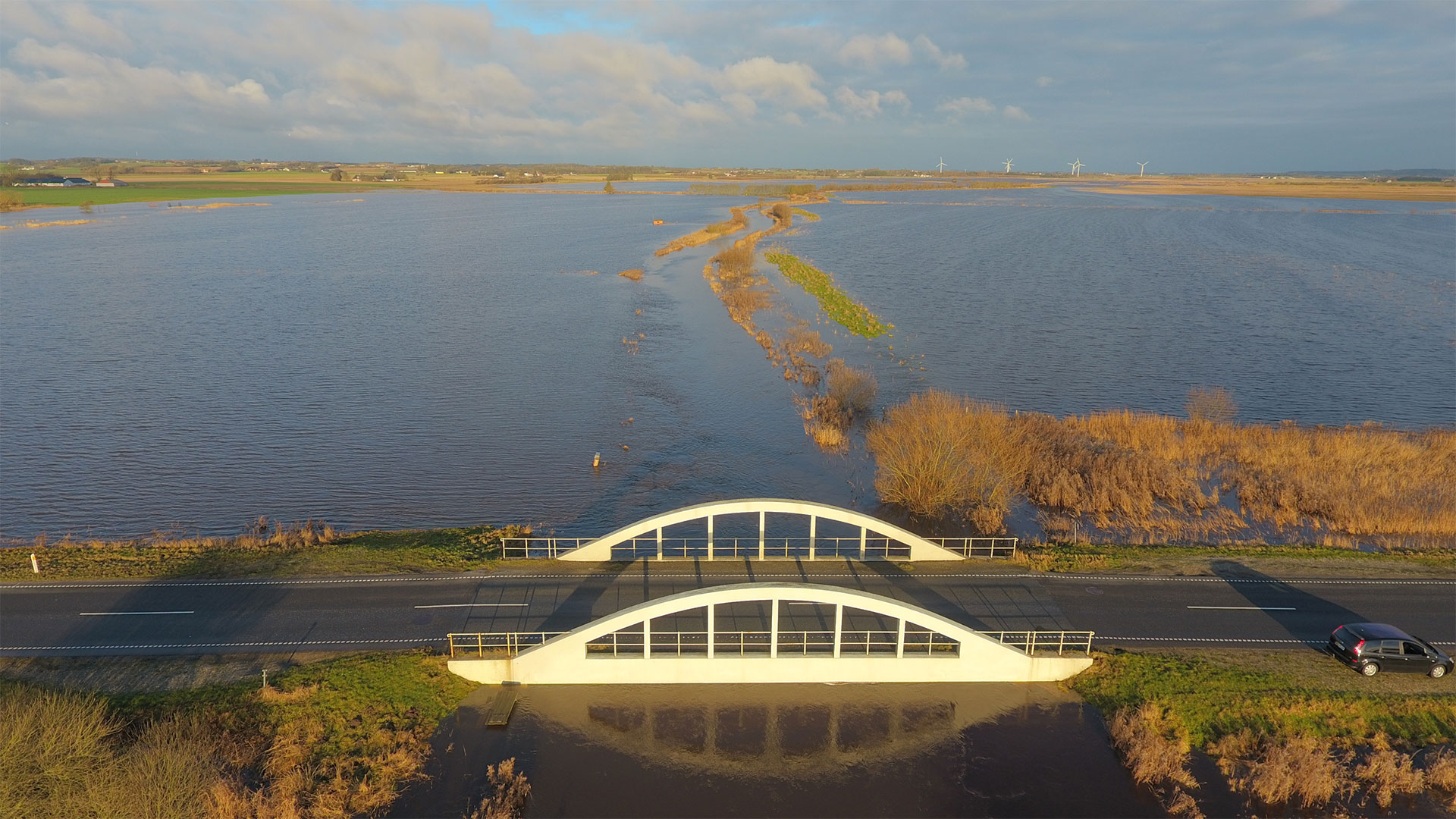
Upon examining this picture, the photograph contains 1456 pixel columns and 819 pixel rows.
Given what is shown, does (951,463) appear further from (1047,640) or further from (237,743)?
(237,743)

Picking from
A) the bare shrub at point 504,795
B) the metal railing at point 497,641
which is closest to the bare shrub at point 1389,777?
the bare shrub at point 504,795

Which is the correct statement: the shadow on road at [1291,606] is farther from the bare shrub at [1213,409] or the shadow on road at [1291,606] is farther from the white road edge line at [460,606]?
the white road edge line at [460,606]

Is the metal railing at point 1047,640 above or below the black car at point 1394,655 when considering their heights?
below

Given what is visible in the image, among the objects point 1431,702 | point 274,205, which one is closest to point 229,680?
point 1431,702

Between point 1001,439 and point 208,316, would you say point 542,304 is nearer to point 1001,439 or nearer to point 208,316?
point 208,316

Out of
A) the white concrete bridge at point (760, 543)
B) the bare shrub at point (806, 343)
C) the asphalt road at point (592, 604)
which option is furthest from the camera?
the bare shrub at point (806, 343)
